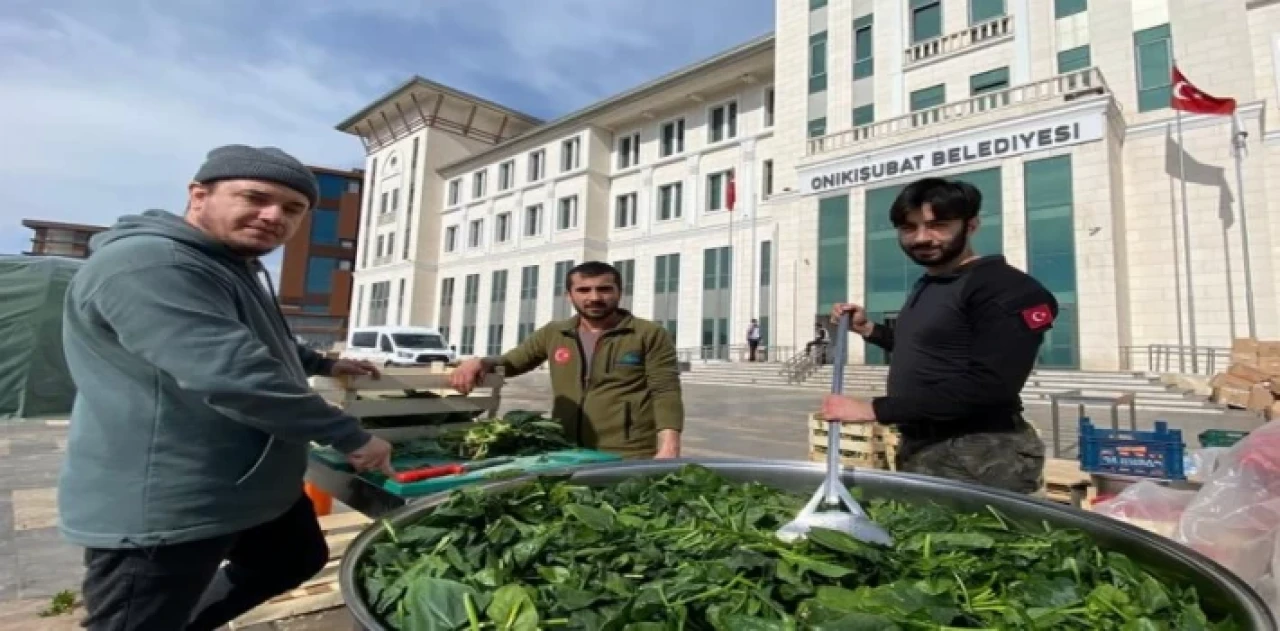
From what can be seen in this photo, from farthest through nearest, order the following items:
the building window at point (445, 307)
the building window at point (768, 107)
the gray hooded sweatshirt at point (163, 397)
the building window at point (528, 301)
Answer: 1. the building window at point (445, 307)
2. the building window at point (528, 301)
3. the building window at point (768, 107)
4. the gray hooded sweatshirt at point (163, 397)

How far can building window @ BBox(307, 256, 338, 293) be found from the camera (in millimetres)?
49750

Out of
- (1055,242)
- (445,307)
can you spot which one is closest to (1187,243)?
(1055,242)

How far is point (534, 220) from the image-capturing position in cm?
3266

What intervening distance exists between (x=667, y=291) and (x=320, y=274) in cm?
3648

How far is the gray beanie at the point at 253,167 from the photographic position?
4.92 feet

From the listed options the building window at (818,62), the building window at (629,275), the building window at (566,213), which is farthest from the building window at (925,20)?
the building window at (566,213)

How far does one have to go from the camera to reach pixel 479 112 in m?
38.2

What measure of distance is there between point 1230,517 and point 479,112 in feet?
133

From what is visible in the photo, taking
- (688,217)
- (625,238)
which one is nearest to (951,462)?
(688,217)

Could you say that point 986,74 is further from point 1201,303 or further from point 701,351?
point 701,351

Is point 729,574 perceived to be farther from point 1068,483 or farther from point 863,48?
point 863,48

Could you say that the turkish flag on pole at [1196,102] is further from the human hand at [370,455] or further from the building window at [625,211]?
the building window at [625,211]

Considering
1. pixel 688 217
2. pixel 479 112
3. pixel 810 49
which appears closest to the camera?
pixel 810 49

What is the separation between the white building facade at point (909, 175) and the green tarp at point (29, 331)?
1856 cm
